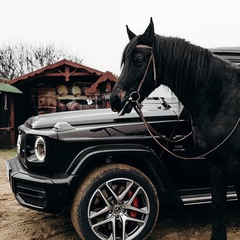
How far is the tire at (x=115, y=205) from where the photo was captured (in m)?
2.89

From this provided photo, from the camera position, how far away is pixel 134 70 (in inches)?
107

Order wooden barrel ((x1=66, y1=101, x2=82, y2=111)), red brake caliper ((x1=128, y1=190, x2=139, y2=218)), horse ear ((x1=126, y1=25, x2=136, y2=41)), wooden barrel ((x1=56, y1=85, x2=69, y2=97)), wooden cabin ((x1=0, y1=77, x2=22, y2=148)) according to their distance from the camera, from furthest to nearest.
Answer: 1. wooden barrel ((x1=56, y1=85, x2=69, y2=97))
2. wooden barrel ((x1=66, y1=101, x2=82, y2=111))
3. wooden cabin ((x1=0, y1=77, x2=22, y2=148))
4. red brake caliper ((x1=128, y1=190, x2=139, y2=218))
5. horse ear ((x1=126, y1=25, x2=136, y2=41))

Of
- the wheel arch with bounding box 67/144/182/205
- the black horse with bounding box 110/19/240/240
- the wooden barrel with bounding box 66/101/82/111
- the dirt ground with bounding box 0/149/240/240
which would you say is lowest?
the dirt ground with bounding box 0/149/240/240

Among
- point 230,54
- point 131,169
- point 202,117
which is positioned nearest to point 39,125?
point 131,169

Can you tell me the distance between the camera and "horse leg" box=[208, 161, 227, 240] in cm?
272

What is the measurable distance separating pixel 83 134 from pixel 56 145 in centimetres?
29

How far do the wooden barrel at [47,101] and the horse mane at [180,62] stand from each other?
41.6ft

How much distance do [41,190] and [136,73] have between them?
1431mm

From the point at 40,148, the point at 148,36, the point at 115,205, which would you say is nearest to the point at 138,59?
the point at 148,36

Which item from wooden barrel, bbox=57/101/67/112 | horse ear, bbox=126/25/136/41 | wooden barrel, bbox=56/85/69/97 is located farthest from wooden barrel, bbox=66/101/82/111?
horse ear, bbox=126/25/136/41

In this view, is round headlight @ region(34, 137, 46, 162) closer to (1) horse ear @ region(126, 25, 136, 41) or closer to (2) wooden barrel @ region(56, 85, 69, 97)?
(1) horse ear @ region(126, 25, 136, 41)

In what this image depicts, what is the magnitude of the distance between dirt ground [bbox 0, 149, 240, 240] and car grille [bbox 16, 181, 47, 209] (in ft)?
1.95

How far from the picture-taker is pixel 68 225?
3.75m

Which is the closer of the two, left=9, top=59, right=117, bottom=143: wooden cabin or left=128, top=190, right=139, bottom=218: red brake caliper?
left=128, top=190, right=139, bottom=218: red brake caliper
